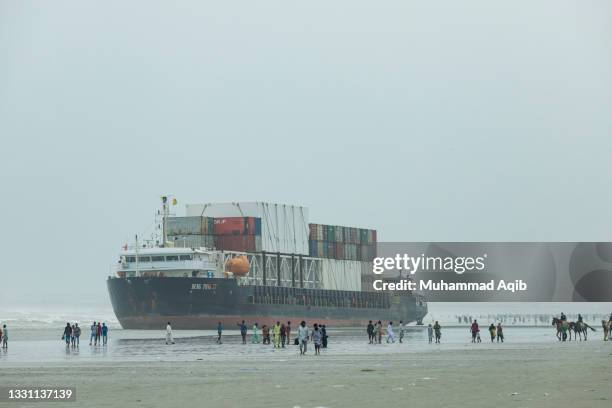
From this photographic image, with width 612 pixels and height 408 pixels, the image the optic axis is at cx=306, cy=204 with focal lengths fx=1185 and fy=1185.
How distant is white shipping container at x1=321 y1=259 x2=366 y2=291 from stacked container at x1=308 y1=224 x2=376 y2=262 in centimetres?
73

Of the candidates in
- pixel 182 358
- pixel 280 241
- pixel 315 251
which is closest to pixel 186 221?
pixel 280 241

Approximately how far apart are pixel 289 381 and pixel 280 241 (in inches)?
3745

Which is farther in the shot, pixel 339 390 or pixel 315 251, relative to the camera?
pixel 315 251

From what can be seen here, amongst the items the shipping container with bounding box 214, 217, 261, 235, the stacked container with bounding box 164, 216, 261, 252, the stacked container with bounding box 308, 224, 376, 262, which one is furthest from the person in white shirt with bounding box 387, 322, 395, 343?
the stacked container with bounding box 308, 224, 376, 262

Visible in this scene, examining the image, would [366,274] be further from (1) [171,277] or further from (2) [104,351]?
(2) [104,351]

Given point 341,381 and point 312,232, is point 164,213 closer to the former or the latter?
point 312,232

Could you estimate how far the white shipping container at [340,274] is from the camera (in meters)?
139

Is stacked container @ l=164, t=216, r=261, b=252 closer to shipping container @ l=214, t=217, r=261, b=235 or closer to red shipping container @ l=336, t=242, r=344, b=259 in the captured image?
shipping container @ l=214, t=217, r=261, b=235

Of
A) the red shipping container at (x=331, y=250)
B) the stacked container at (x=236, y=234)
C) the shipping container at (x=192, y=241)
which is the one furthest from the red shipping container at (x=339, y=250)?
the shipping container at (x=192, y=241)

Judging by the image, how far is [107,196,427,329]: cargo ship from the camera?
111562 millimetres

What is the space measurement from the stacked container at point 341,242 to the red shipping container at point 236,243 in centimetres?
1509

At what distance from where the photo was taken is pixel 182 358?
164 ft

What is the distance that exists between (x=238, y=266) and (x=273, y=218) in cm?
1392

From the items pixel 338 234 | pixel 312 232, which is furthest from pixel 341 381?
pixel 338 234
